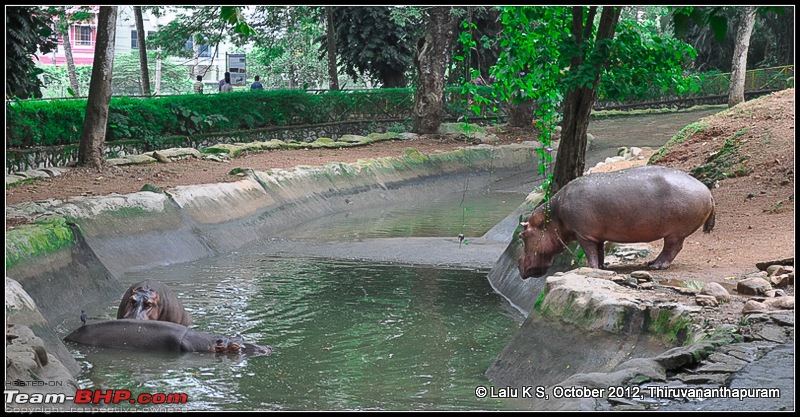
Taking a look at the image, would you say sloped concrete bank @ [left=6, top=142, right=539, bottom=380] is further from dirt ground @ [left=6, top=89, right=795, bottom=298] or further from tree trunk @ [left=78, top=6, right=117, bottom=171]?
tree trunk @ [left=78, top=6, right=117, bottom=171]

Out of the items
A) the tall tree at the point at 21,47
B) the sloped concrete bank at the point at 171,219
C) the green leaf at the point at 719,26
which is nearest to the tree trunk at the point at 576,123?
the sloped concrete bank at the point at 171,219

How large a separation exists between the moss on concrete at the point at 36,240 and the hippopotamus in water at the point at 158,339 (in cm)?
194

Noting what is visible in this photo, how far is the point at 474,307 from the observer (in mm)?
12086

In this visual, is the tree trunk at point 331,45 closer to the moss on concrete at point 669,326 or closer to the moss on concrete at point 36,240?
the moss on concrete at point 36,240

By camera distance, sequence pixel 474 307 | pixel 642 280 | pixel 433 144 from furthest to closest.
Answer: pixel 433 144 < pixel 474 307 < pixel 642 280

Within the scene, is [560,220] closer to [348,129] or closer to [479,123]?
[348,129]

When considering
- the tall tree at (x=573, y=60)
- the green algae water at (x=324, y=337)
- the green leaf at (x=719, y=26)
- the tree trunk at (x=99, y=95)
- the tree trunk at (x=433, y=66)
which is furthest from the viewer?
the tree trunk at (x=433, y=66)

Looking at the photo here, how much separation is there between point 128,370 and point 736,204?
27.1ft

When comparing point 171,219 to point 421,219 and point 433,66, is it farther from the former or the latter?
point 433,66

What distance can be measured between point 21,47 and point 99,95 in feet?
10.3

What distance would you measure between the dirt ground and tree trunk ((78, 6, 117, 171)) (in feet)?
1.47

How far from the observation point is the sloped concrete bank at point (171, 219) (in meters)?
11.6

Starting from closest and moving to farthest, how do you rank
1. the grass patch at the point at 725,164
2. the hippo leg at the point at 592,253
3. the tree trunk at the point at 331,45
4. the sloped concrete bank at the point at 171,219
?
the hippo leg at the point at 592,253
the sloped concrete bank at the point at 171,219
the grass patch at the point at 725,164
the tree trunk at the point at 331,45

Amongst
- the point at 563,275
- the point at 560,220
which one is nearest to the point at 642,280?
the point at 563,275
